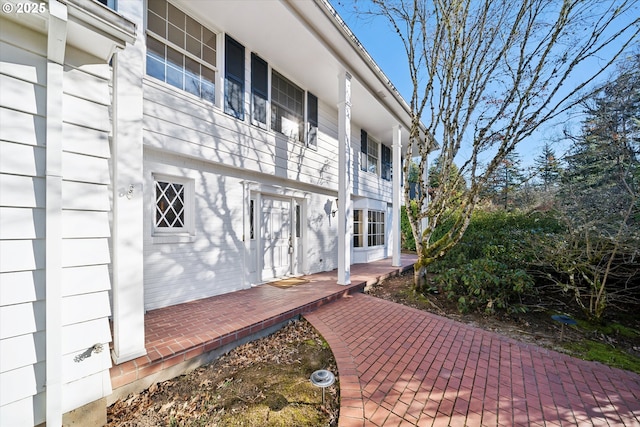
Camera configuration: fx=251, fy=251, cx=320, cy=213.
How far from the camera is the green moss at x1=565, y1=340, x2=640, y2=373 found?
117 inches

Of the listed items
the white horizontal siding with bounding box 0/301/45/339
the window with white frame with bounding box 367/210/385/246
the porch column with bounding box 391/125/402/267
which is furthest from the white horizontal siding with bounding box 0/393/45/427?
the window with white frame with bounding box 367/210/385/246

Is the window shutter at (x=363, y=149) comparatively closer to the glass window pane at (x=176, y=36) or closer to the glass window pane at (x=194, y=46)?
the glass window pane at (x=194, y=46)

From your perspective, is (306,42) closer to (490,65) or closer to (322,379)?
(490,65)

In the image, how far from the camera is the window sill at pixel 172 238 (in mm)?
3918

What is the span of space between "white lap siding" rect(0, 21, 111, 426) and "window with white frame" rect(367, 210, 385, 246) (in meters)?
7.87

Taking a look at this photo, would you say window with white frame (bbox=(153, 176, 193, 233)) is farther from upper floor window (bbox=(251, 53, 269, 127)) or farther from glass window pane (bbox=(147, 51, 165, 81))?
upper floor window (bbox=(251, 53, 269, 127))

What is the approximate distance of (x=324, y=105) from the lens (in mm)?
7164

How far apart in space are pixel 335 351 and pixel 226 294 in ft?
8.54

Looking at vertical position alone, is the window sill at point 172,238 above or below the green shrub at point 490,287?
above

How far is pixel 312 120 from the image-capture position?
21.8 feet

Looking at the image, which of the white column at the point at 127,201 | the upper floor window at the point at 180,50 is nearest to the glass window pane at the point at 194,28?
the upper floor window at the point at 180,50

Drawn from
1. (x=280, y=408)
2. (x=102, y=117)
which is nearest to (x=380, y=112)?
(x=102, y=117)

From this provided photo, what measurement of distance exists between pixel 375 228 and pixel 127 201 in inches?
320

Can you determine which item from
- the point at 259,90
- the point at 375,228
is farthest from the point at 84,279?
the point at 375,228
